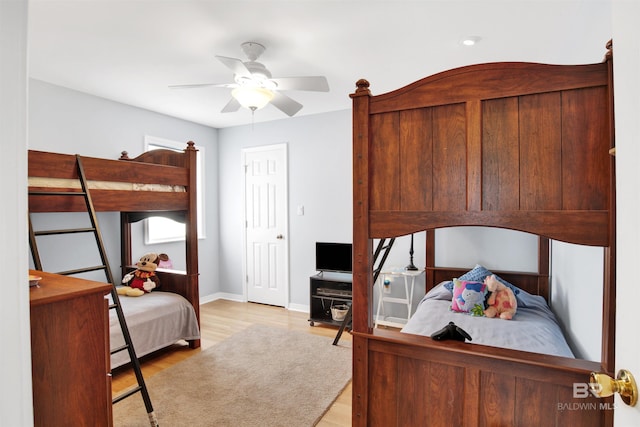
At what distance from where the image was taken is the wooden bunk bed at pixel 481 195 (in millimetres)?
1150

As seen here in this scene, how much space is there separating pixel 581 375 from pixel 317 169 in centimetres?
360

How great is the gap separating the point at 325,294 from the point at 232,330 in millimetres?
1159

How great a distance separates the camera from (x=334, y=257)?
4203 mm

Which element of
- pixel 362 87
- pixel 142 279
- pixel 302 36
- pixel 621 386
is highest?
pixel 302 36

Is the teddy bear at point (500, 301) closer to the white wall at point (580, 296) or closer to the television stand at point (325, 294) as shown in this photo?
the white wall at point (580, 296)

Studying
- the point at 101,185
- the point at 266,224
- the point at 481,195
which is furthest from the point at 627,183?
the point at 266,224

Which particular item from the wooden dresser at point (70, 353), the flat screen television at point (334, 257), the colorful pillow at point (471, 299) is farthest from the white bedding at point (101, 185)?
the colorful pillow at point (471, 299)

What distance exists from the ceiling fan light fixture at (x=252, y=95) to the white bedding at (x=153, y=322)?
207 cm

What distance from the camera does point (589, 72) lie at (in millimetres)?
1134

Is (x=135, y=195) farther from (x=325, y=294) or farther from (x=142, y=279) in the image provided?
(x=325, y=294)

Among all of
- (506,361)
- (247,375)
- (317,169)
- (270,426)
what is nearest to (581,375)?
(506,361)

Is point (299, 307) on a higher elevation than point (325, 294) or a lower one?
lower

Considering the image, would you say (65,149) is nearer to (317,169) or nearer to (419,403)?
(317,169)

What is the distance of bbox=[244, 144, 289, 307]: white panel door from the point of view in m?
4.72
